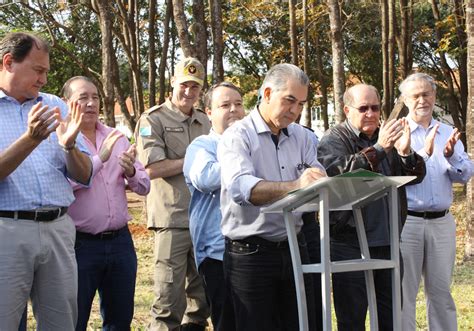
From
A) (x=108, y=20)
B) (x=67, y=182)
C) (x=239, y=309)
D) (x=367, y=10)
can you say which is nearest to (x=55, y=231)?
(x=67, y=182)

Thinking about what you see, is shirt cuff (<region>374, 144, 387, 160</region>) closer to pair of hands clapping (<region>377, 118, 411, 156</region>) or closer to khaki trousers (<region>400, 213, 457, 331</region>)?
pair of hands clapping (<region>377, 118, 411, 156</region>)

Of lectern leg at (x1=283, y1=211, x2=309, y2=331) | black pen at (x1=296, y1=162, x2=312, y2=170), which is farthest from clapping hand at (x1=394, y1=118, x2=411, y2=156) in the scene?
lectern leg at (x1=283, y1=211, x2=309, y2=331)

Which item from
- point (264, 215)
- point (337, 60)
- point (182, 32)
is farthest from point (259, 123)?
point (337, 60)

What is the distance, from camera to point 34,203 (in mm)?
4297

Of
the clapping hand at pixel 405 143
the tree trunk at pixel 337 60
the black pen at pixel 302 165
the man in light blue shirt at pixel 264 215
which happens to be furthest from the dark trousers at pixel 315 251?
the tree trunk at pixel 337 60

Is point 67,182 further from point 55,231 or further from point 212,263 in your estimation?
point 212,263

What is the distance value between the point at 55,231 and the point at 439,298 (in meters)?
3.04

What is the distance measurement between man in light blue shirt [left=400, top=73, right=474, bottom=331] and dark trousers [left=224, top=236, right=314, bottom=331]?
1745 mm

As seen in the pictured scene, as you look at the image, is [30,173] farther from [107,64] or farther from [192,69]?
[107,64]

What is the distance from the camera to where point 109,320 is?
5.46 metres

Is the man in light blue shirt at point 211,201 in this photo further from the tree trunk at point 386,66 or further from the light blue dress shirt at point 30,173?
the tree trunk at point 386,66

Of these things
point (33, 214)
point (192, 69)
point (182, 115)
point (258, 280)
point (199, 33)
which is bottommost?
point (258, 280)

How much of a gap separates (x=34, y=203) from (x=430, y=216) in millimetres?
3002

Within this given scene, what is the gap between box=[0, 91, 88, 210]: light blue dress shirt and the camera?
4.27 meters
